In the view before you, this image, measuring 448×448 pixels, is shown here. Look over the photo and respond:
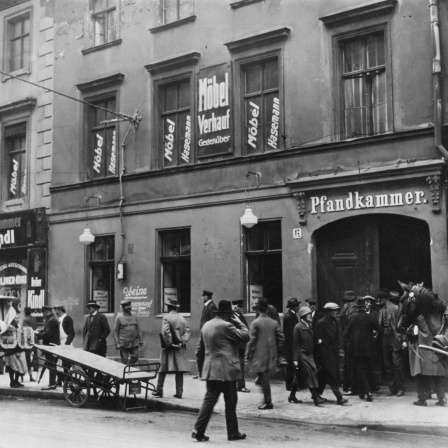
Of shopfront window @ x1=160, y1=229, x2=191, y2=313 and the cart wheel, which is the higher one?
shopfront window @ x1=160, y1=229, x2=191, y2=313

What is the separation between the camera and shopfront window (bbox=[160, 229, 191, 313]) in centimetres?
1819

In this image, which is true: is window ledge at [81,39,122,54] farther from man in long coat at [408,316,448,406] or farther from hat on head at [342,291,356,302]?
man in long coat at [408,316,448,406]

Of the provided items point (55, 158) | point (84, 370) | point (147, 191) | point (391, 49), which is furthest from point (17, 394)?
point (391, 49)

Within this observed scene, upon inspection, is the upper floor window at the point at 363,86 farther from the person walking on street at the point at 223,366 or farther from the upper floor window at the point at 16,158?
the upper floor window at the point at 16,158

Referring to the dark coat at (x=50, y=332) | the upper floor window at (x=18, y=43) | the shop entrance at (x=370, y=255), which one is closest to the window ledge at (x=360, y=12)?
the shop entrance at (x=370, y=255)

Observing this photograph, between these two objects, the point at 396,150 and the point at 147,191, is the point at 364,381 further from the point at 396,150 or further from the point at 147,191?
the point at 147,191

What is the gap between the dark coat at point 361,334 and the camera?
12.8m

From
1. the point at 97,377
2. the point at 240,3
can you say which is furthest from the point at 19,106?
→ the point at 97,377

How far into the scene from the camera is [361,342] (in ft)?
42.1

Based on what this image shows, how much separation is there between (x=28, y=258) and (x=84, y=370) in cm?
938

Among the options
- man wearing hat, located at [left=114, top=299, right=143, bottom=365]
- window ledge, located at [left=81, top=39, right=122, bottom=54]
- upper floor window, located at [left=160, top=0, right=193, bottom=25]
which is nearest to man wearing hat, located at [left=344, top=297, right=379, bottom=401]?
man wearing hat, located at [left=114, top=299, right=143, bottom=365]

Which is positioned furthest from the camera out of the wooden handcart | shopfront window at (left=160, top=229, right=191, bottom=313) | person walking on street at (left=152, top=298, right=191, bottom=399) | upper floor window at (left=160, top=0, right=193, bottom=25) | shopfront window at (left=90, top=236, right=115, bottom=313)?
shopfront window at (left=90, top=236, right=115, bottom=313)

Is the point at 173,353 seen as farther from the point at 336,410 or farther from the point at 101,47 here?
the point at 101,47

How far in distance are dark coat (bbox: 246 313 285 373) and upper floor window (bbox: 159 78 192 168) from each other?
6.65 metres
